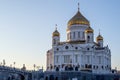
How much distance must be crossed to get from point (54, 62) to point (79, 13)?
574 inches

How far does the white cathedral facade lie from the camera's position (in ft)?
244

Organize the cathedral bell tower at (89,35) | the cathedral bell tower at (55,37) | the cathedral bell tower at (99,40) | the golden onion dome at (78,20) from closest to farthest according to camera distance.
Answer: the cathedral bell tower at (89,35), the cathedral bell tower at (55,37), the golden onion dome at (78,20), the cathedral bell tower at (99,40)

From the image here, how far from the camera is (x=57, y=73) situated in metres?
69.8

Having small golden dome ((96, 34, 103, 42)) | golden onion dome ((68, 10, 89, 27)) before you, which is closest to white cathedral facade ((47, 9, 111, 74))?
golden onion dome ((68, 10, 89, 27))

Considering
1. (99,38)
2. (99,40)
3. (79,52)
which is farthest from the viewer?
(99,38)

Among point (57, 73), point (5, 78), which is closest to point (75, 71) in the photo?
point (57, 73)

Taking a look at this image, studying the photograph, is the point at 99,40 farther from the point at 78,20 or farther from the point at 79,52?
the point at 79,52

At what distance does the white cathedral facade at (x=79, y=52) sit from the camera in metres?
74.4

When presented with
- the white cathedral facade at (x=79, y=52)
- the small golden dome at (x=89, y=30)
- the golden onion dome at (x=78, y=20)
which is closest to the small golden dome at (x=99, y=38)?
the white cathedral facade at (x=79, y=52)

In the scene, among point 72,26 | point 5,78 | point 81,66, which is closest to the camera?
point 5,78

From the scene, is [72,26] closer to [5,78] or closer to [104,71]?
[104,71]

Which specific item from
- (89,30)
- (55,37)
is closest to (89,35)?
(89,30)

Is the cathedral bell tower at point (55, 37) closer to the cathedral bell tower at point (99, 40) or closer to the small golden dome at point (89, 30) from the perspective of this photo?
the small golden dome at point (89, 30)

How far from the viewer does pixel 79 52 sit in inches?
2928
